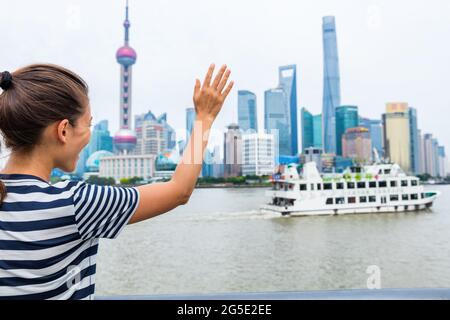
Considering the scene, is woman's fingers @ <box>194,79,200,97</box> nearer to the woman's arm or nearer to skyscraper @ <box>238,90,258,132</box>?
the woman's arm

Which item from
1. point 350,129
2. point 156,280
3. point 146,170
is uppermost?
point 350,129

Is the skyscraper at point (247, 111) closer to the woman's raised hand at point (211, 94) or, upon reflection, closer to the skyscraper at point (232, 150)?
the skyscraper at point (232, 150)

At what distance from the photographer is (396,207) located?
302 inches

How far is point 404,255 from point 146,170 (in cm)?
378

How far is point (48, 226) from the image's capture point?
27 centimetres

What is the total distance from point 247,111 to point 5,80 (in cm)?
119

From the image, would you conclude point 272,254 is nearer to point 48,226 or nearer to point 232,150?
point 232,150

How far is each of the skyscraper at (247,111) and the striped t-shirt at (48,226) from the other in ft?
3.35

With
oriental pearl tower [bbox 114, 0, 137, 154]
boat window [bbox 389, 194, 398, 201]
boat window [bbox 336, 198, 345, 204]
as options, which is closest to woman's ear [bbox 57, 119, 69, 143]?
boat window [bbox 336, 198, 345, 204]

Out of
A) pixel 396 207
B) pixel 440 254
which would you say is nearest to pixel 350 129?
pixel 396 207

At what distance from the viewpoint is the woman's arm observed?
1.01 feet

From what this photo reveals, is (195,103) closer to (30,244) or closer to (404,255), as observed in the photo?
(30,244)

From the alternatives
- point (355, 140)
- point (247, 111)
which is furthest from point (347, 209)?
point (247, 111)
